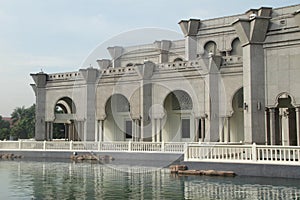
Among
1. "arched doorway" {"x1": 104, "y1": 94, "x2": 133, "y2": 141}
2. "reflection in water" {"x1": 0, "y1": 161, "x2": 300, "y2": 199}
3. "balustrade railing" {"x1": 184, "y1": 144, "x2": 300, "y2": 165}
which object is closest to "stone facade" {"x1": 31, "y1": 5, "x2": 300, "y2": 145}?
"arched doorway" {"x1": 104, "y1": 94, "x2": 133, "y2": 141}

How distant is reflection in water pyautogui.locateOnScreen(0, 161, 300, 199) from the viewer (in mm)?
11320

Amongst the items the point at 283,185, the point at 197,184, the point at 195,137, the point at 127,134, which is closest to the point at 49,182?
the point at 197,184

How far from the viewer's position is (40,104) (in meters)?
28.1

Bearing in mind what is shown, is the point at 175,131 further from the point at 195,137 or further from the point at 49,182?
the point at 49,182

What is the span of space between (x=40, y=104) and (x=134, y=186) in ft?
54.2

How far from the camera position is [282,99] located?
18.8m

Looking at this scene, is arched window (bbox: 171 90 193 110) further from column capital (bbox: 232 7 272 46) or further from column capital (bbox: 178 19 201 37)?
column capital (bbox: 232 7 272 46)

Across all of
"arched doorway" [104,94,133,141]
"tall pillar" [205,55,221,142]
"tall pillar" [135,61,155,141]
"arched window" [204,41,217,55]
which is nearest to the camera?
"tall pillar" [205,55,221,142]

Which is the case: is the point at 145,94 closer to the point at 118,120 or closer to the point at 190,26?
the point at 118,120

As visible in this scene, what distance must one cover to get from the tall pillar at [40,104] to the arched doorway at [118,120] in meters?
4.19

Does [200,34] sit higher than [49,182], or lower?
higher

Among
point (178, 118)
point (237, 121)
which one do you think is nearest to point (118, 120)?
point (178, 118)

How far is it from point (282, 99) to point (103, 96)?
11.8m

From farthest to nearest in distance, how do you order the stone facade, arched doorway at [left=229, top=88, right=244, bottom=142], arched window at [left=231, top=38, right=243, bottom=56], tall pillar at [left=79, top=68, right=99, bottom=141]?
tall pillar at [left=79, top=68, right=99, bottom=141] → arched window at [left=231, top=38, right=243, bottom=56] → arched doorway at [left=229, top=88, right=244, bottom=142] → the stone facade
